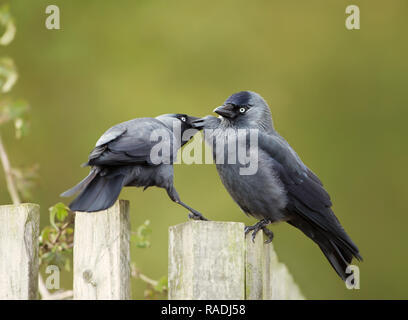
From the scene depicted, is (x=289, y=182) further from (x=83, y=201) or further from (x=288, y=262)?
(x=288, y=262)

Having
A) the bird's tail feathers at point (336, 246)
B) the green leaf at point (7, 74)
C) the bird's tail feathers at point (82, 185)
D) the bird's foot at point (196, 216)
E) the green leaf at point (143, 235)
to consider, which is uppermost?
the green leaf at point (7, 74)

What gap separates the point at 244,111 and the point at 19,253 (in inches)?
71.2

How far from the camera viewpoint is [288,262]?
19.1ft

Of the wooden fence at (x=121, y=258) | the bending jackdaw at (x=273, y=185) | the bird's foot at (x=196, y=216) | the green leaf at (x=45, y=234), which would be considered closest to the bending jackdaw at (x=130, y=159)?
the bird's foot at (x=196, y=216)

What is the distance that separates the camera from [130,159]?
323 centimetres

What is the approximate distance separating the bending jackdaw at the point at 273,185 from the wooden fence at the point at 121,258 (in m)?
1.00

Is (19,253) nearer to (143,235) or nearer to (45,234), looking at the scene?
(45,234)

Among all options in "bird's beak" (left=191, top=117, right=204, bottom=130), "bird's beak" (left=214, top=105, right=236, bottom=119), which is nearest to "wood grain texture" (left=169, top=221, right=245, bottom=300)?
"bird's beak" (left=214, top=105, right=236, bottom=119)

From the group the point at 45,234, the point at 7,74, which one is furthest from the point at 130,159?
the point at 7,74

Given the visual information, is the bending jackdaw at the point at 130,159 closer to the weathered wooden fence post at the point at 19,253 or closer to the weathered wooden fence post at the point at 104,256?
the weathered wooden fence post at the point at 104,256

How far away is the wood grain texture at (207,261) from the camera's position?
226cm

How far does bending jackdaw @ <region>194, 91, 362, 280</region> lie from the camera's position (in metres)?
3.60

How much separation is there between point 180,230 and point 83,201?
54 centimetres
